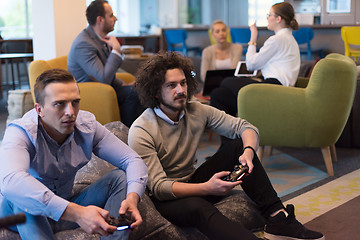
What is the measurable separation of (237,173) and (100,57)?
2.34m

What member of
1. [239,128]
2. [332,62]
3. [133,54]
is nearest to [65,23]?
[133,54]

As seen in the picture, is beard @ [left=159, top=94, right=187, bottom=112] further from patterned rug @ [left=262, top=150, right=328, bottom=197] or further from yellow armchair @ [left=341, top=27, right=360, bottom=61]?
yellow armchair @ [left=341, top=27, right=360, bottom=61]

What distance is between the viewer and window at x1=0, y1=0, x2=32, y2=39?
11445 mm

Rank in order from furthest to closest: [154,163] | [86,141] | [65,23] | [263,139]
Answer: [65,23], [263,139], [154,163], [86,141]

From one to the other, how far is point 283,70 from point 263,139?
0.63 metres

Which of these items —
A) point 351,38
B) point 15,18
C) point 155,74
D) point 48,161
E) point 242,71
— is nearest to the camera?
point 48,161

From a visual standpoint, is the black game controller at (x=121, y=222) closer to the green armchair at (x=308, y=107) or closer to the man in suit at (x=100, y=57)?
the green armchair at (x=308, y=107)

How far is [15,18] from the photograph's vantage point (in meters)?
11.6

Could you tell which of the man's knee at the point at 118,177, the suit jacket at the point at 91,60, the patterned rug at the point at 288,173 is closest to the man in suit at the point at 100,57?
the suit jacket at the point at 91,60

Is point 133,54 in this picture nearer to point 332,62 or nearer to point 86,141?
point 332,62

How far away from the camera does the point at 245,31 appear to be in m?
9.27

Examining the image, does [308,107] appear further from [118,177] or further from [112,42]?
[118,177]

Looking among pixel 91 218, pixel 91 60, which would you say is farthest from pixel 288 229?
pixel 91 60

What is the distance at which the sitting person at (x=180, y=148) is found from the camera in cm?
239
